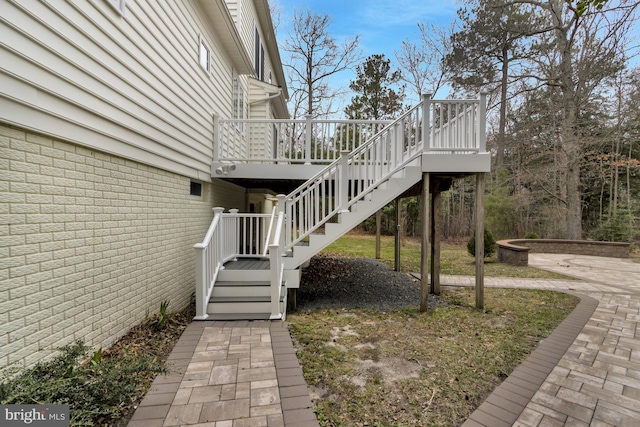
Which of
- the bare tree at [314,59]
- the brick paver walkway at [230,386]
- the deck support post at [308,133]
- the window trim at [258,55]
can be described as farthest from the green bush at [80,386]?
the bare tree at [314,59]

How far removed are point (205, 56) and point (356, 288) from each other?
5.61m

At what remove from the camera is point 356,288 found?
668 centimetres

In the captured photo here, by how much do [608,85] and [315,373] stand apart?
17781 millimetres

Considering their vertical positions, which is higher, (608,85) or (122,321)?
(608,85)

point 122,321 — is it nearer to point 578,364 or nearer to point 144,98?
point 144,98

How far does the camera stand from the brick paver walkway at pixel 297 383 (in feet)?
7.41

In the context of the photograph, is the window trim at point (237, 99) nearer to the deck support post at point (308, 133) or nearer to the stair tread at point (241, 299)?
the deck support post at point (308, 133)

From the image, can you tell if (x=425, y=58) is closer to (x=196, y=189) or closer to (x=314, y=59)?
(x=314, y=59)

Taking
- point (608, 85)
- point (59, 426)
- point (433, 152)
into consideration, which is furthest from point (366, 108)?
point (59, 426)

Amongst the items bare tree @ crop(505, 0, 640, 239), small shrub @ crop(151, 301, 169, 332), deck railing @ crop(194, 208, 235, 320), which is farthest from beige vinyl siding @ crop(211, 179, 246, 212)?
bare tree @ crop(505, 0, 640, 239)

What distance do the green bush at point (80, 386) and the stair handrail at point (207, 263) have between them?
1546 mm

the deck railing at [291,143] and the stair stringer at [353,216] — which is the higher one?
the deck railing at [291,143]

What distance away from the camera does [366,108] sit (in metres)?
19.5

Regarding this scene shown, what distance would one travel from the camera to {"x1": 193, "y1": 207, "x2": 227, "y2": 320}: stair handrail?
4.14m
